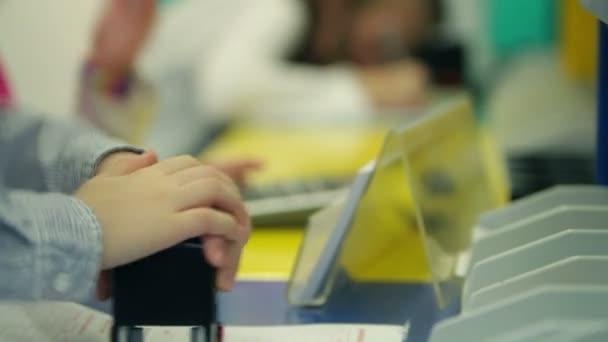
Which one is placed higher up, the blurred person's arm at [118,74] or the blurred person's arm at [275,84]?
the blurred person's arm at [118,74]

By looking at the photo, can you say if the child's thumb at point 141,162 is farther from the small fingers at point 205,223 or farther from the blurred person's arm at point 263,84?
the blurred person's arm at point 263,84

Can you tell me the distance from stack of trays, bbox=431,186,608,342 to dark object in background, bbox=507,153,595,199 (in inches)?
9.4

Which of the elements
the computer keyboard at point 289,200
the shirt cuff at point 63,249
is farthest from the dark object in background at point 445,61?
the shirt cuff at point 63,249

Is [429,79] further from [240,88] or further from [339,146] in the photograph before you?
[339,146]

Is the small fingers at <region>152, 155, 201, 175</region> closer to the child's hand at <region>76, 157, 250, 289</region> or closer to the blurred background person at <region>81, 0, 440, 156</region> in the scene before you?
the child's hand at <region>76, 157, 250, 289</region>

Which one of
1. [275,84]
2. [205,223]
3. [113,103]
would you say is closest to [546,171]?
[113,103]

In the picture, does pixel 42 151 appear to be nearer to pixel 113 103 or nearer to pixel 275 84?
pixel 113 103

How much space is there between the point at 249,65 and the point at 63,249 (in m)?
1.18

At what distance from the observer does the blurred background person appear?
1085mm

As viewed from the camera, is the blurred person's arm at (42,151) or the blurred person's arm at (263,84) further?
the blurred person's arm at (263,84)

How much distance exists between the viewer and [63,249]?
0.48 metres

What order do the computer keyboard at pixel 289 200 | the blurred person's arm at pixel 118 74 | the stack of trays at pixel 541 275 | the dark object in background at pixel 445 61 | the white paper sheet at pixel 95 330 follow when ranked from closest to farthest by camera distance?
1. the stack of trays at pixel 541 275
2. the white paper sheet at pixel 95 330
3. the computer keyboard at pixel 289 200
4. the blurred person's arm at pixel 118 74
5. the dark object in background at pixel 445 61

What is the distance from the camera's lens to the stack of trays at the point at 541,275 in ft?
1.55

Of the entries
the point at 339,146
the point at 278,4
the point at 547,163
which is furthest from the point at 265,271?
the point at 278,4
